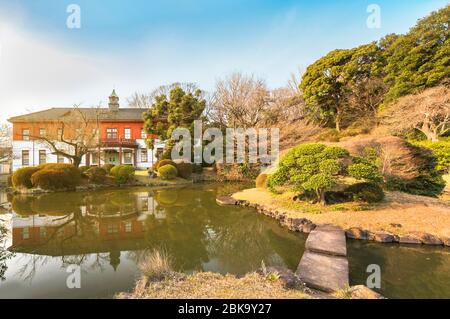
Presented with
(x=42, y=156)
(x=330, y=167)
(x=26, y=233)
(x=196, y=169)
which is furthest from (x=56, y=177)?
(x=330, y=167)

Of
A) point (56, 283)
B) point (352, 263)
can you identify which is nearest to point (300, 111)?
point (352, 263)

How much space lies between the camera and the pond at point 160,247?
137 inches

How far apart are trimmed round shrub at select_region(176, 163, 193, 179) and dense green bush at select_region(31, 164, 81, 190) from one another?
22.8 ft

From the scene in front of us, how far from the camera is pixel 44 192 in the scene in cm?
1238

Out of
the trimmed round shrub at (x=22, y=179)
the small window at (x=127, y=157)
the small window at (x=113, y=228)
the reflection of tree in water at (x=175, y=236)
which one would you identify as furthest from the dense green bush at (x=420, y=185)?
the small window at (x=127, y=157)

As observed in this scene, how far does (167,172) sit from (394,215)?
46.1 feet

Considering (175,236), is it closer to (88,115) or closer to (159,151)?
(159,151)

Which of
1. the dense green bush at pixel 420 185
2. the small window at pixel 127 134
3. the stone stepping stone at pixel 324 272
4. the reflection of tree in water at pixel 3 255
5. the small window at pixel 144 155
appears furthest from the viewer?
the small window at pixel 127 134

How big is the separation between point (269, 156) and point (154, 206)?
9745 millimetres

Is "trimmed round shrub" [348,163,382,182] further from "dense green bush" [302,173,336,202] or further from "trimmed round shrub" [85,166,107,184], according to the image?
"trimmed round shrub" [85,166,107,184]

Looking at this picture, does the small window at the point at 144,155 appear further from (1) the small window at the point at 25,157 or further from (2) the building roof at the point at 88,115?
(1) the small window at the point at 25,157

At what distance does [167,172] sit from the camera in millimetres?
16484

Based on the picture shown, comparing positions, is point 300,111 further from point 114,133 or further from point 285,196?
point 114,133

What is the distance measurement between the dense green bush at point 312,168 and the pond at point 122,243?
159 centimetres
